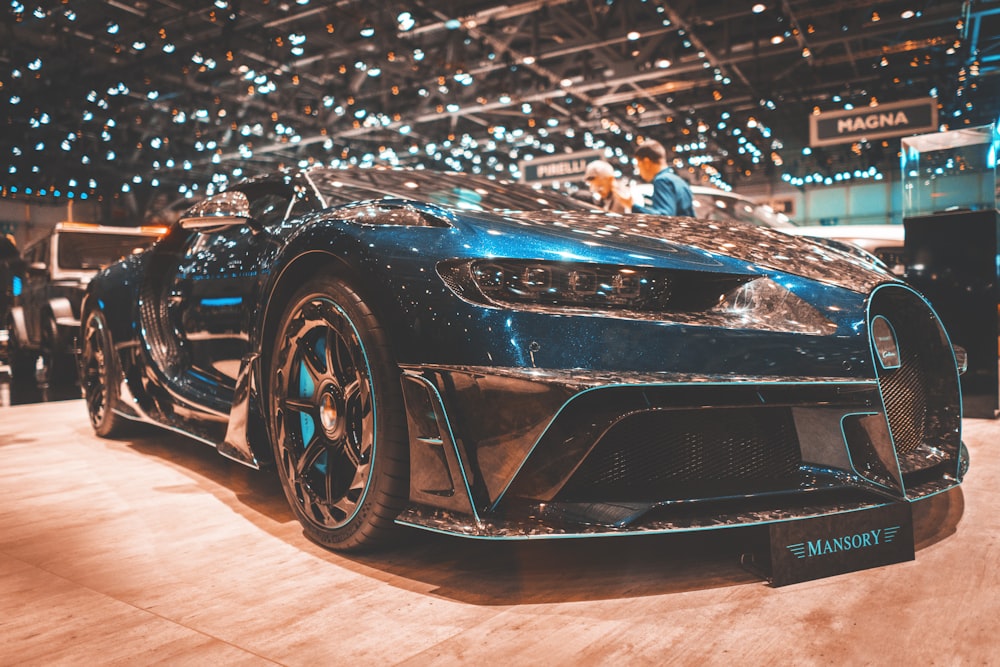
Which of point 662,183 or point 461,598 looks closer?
point 461,598

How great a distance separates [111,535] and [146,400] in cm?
112

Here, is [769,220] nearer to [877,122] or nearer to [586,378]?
[877,122]

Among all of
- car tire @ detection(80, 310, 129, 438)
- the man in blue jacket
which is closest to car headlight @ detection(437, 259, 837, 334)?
car tire @ detection(80, 310, 129, 438)

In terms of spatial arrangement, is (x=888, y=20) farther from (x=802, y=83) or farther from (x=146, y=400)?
(x=146, y=400)

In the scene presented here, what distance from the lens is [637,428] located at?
1.66 metres

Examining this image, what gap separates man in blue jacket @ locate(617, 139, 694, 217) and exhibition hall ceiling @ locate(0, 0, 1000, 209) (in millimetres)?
7137

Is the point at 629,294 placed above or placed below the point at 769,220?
below

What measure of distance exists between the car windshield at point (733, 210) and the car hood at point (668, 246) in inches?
197

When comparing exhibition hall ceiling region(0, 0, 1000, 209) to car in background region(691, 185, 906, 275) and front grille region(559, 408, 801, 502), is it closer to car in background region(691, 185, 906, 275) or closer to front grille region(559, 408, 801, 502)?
car in background region(691, 185, 906, 275)

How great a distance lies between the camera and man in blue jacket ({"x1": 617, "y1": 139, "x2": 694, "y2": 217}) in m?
4.61

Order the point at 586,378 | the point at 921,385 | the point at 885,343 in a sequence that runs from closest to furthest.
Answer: the point at 586,378 → the point at 885,343 → the point at 921,385

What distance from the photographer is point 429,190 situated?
2816mm

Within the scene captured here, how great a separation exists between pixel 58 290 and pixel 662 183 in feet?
18.9

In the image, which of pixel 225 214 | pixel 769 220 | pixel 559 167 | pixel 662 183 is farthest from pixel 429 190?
pixel 559 167
